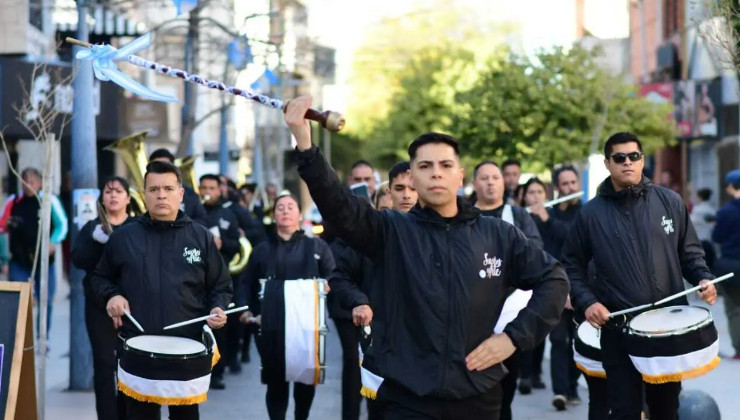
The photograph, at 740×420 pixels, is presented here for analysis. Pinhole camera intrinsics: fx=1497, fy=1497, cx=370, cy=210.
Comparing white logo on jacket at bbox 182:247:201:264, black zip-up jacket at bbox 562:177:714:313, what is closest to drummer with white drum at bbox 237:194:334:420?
white logo on jacket at bbox 182:247:201:264

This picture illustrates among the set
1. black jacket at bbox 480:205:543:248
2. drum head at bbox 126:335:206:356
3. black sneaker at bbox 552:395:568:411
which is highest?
black jacket at bbox 480:205:543:248

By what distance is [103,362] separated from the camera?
33.3 ft

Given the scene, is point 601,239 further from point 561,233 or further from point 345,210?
point 561,233

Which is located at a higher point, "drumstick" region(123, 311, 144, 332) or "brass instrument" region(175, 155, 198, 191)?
"brass instrument" region(175, 155, 198, 191)

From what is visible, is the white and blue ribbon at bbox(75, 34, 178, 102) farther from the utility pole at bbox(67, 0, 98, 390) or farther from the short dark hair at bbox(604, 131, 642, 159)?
the utility pole at bbox(67, 0, 98, 390)

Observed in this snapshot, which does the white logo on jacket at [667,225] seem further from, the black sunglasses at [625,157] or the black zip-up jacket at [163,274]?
the black zip-up jacket at [163,274]

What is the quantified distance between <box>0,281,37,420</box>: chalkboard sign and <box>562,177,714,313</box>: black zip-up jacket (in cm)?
339

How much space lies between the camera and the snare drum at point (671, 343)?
803 cm

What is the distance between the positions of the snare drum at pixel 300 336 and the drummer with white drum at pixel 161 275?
157cm

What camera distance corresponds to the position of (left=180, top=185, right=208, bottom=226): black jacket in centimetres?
1365

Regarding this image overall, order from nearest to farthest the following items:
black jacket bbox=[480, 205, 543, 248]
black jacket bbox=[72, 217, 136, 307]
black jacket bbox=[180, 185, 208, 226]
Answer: black jacket bbox=[72, 217, 136, 307] → black jacket bbox=[480, 205, 543, 248] → black jacket bbox=[180, 185, 208, 226]

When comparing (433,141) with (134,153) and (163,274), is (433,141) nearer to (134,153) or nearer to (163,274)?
(163,274)

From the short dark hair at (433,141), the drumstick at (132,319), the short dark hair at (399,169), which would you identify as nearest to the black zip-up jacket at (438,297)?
the short dark hair at (433,141)

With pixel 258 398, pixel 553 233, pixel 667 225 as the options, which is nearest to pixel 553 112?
pixel 553 233
